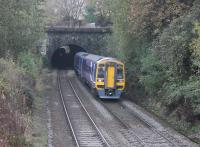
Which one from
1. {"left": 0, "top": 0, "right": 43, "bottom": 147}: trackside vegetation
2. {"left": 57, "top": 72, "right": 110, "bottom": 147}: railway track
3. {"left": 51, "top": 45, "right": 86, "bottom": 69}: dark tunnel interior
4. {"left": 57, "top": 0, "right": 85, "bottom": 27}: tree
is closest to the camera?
{"left": 57, "top": 72, "right": 110, "bottom": 147}: railway track

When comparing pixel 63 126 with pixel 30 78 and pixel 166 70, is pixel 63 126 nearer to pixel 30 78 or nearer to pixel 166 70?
pixel 166 70

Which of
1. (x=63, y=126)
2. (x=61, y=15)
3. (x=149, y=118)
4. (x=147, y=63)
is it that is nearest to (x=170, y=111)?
(x=149, y=118)

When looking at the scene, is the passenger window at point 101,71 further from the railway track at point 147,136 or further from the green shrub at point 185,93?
the railway track at point 147,136

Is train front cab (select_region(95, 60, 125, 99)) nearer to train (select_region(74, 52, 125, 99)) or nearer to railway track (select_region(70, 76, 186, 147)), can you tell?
train (select_region(74, 52, 125, 99))

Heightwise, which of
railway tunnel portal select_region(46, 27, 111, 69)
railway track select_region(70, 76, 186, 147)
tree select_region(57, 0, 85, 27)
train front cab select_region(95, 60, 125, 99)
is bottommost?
railway track select_region(70, 76, 186, 147)

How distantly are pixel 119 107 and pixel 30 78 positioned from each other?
6.00 meters

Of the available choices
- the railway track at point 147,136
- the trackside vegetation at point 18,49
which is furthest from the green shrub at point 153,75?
the trackside vegetation at point 18,49

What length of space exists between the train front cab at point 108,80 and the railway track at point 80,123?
1672mm

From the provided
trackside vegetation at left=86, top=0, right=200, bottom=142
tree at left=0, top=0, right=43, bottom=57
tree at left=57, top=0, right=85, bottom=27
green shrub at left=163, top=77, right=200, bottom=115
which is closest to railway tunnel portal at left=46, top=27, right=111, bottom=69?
trackside vegetation at left=86, top=0, right=200, bottom=142

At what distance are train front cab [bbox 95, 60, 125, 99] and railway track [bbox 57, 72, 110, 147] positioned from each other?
167 centimetres

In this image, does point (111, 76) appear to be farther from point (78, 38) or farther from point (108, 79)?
point (78, 38)

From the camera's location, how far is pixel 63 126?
22.1m

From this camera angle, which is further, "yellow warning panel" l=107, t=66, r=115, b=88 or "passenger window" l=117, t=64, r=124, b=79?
"passenger window" l=117, t=64, r=124, b=79

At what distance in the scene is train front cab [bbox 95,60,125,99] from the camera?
3058 cm
